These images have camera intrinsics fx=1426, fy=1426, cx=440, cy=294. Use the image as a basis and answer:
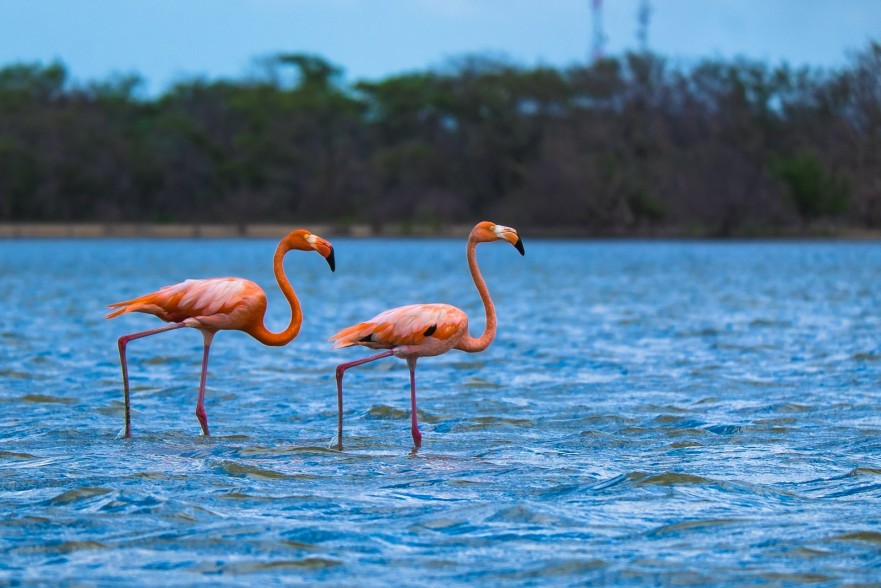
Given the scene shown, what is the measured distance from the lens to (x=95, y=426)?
10773 mm

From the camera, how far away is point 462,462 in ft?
30.0

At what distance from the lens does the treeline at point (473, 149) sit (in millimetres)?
83375

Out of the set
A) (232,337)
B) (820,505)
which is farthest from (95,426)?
(232,337)

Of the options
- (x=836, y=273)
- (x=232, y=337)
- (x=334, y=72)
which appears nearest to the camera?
(x=232, y=337)

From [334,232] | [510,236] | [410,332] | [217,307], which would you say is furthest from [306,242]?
[334,232]

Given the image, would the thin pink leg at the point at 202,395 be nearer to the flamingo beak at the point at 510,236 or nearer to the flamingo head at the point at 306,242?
the flamingo head at the point at 306,242

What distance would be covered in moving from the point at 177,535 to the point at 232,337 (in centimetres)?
1315

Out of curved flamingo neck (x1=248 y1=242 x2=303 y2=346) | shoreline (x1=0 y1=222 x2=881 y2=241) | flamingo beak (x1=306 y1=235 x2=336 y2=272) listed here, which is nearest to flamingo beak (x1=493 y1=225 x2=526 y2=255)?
flamingo beak (x1=306 y1=235 x2=336 y2=272)

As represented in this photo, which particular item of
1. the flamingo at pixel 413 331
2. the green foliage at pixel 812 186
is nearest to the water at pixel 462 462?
the flamingo at pixel 413 331

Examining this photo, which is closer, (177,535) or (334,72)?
(177,535)

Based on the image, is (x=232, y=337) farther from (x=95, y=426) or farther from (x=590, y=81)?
(x=590, y=81)

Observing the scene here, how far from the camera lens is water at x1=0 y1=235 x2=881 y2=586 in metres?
6.62

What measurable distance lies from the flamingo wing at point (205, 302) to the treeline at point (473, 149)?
7221cm

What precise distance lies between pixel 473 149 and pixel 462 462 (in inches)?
3289
